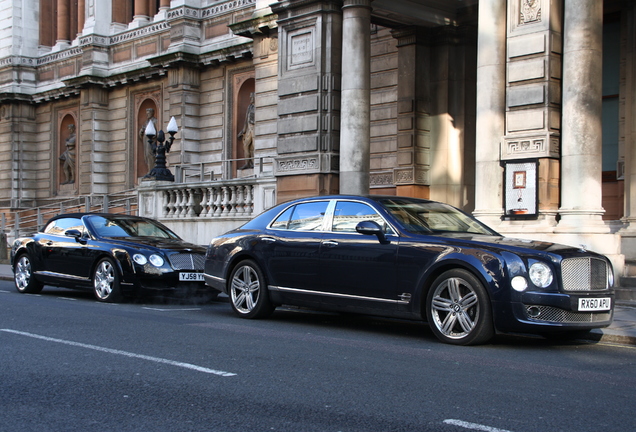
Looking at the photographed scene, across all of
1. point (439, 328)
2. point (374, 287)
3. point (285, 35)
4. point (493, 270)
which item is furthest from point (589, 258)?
point (285, 35)

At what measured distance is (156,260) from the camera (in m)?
12.5

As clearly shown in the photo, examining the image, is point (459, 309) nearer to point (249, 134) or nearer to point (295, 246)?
point (295, 246)

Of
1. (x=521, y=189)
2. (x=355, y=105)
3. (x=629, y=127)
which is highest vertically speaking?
(x=355, y=105)

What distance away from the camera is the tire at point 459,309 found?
315 inches

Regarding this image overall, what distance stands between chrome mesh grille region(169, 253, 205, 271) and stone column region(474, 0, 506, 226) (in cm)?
480

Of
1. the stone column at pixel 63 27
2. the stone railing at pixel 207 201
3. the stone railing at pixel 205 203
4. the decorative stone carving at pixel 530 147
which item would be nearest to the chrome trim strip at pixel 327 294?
the decorative stone carving at pixel 530 147

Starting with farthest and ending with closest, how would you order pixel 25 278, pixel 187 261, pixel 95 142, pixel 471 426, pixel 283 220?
pixel 95 142
pixel 25 278
pixel 187 261
pixel 283 220
pixel 471 426

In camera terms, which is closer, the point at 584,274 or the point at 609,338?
the point at 584,274

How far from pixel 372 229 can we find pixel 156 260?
15.8ft

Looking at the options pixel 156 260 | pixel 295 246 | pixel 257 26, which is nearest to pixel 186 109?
pixel 257 26

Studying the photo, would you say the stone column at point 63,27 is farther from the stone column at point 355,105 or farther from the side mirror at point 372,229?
the side mirror at point 372,229

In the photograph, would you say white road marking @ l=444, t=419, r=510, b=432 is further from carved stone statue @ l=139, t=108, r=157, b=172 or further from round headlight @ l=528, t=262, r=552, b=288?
carved stone statue @ l=139, t=108, r=157, b=172

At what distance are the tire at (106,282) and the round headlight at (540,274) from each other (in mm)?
6918

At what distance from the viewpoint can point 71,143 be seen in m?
35.3
